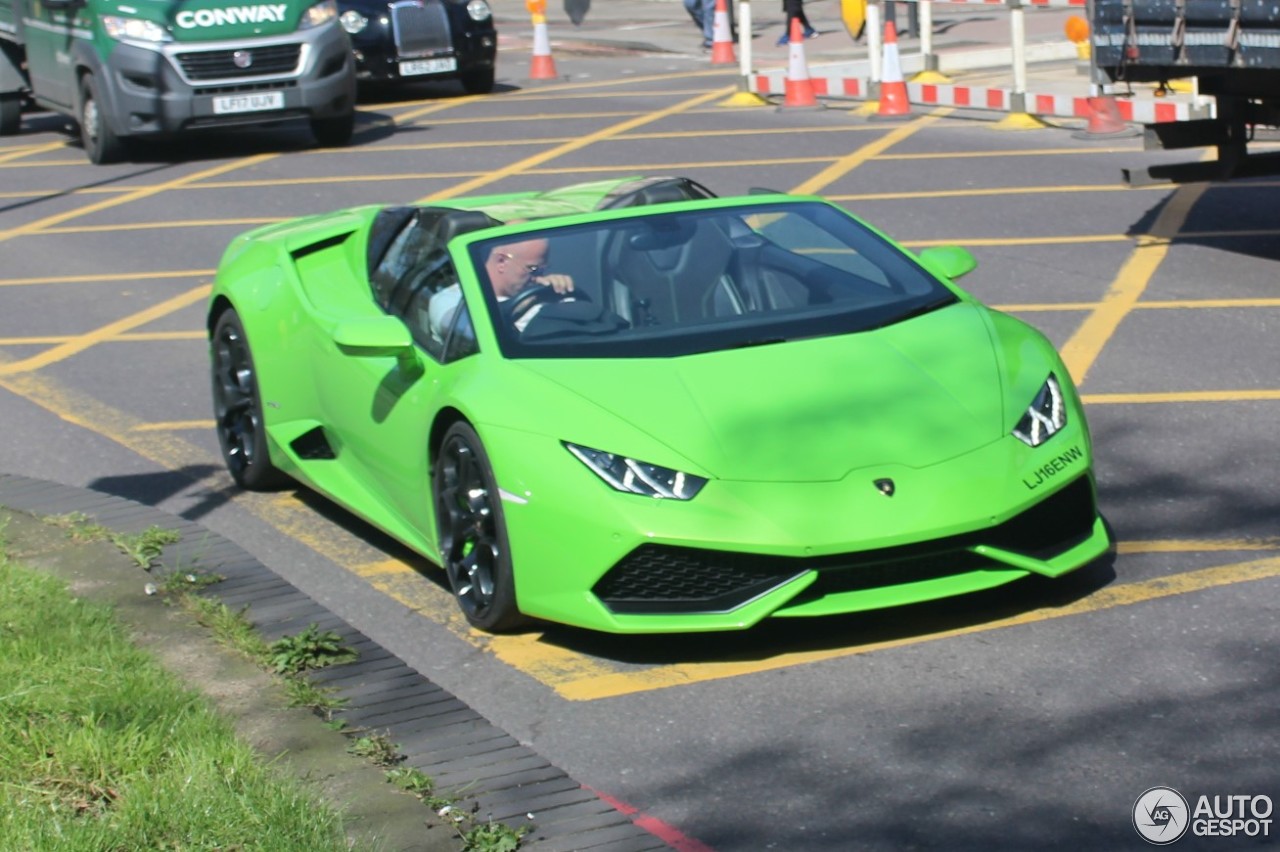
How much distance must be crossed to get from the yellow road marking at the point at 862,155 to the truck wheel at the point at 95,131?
646cm

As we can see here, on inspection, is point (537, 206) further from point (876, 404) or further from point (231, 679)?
point (231, 679)

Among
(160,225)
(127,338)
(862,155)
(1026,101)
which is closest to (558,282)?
(127,338)

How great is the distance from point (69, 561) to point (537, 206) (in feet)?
6.78

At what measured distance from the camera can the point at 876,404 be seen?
18.1 ft

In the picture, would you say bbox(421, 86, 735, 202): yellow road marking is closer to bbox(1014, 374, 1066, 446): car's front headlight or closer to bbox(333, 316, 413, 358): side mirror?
bbox(333, 316, 413, 358): side mirror

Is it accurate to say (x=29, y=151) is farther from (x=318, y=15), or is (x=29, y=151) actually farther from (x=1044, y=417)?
(x=1044, y=417)

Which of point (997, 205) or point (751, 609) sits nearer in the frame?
point (751, 609)

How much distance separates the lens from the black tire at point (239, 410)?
293 inches

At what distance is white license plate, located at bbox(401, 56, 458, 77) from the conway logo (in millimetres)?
3765

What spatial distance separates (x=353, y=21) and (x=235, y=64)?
3820mm

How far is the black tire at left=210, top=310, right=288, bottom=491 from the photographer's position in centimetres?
745

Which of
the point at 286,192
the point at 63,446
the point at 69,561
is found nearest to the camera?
the point at 69,561

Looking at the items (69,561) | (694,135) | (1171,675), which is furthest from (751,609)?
(694,135)

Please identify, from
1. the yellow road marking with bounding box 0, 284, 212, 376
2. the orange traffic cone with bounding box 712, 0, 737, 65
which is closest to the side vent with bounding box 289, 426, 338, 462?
the yellow road marking with bounding box 0, 284, 212, 376
